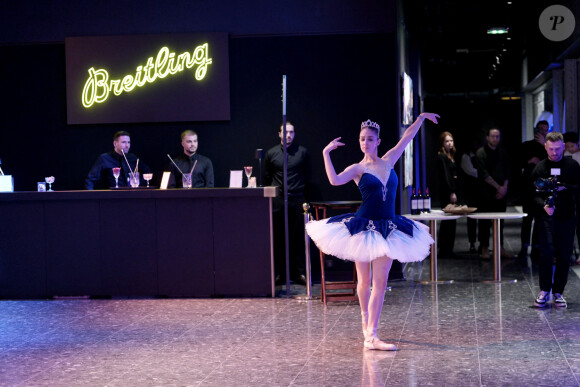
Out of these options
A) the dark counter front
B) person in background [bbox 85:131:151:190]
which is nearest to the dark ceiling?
person in background [bbox 85:131:151:190]

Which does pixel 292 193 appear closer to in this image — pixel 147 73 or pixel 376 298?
pixel 147 73

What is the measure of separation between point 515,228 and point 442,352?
446 inches

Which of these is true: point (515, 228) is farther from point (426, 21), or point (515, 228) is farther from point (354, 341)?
point (354, 341)

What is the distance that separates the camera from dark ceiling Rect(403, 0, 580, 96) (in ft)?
43.2

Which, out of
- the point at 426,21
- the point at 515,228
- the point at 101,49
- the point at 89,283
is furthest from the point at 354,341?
the point at 515,228

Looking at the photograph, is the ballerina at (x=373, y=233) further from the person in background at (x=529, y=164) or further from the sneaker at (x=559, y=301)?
the person in background at (x=529, y=164)

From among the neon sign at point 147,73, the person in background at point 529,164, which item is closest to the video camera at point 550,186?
the person in background at point 529,164

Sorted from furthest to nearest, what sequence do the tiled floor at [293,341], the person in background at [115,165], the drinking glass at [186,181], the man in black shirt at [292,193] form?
the person in background at [115,165]
the man in black shirt at [292,193]
the drinking glass at [186,181]
the tiled floor at [293,341]

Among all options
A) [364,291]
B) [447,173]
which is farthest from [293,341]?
[447,173]

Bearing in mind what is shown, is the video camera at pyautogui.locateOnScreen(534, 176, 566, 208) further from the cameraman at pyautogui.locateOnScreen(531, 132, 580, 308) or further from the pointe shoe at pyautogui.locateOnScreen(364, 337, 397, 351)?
the pointe shoe at pyautogui.locateOnScreen(364, 337, 397, 351)

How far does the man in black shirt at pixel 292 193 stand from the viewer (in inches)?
381

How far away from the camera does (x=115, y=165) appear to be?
993cm

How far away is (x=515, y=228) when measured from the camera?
55.2ft

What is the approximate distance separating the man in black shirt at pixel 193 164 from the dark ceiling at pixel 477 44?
396cm
